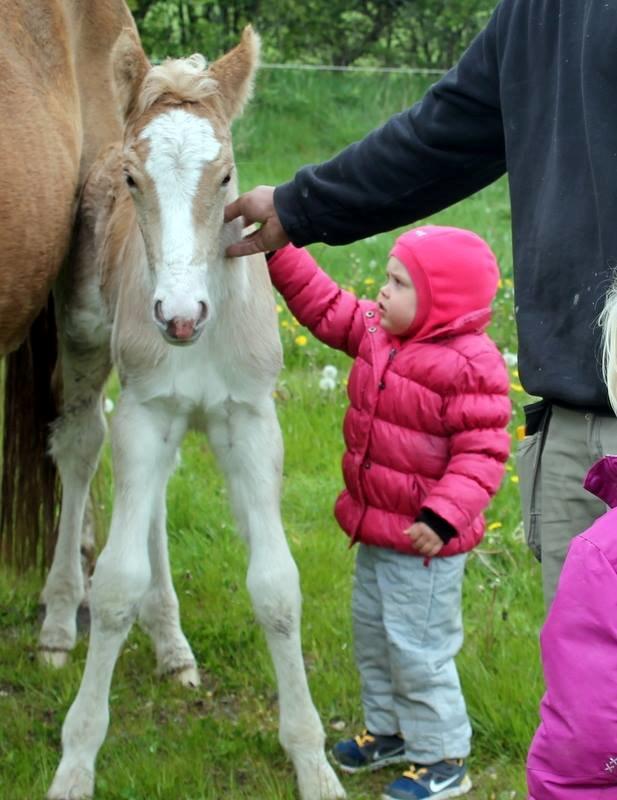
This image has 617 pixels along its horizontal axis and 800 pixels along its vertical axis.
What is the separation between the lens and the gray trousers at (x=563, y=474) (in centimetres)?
258

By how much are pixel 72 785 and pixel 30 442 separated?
55.4 inches

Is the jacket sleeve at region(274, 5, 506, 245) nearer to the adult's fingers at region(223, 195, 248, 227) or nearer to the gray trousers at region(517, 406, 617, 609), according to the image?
the adult's fingers at region(223, 195, 248, 227)

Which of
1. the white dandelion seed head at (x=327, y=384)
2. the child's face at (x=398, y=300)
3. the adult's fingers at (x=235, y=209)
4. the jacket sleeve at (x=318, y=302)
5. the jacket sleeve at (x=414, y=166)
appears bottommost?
the white dandelion seed head at (x=327, y=384)

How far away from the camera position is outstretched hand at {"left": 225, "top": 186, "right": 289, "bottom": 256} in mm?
3361

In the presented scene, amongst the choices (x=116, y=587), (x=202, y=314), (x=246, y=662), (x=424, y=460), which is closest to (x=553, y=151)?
(x=202, y=314)

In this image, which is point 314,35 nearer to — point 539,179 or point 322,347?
A: point 322,347

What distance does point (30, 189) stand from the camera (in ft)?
13.1

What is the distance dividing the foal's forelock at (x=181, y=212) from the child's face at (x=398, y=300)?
1.80 feet

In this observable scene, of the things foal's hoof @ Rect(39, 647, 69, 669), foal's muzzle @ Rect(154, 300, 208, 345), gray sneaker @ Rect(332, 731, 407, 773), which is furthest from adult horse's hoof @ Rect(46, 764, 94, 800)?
foal's muzzle @ Rect(154, 300, 208, 345)

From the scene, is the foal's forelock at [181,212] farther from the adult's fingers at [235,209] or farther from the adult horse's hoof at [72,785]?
the adult horse's hoof at [72,785]

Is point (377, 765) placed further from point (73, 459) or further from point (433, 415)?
point (73, 459)

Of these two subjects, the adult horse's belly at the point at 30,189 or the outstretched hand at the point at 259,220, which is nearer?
the outstretched hand at the point at 259,220

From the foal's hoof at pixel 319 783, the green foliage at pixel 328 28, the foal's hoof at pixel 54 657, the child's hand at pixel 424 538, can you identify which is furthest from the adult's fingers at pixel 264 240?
the green foliage at pixel 328 28

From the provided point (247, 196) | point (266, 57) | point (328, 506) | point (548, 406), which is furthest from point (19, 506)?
point (266, 57)
